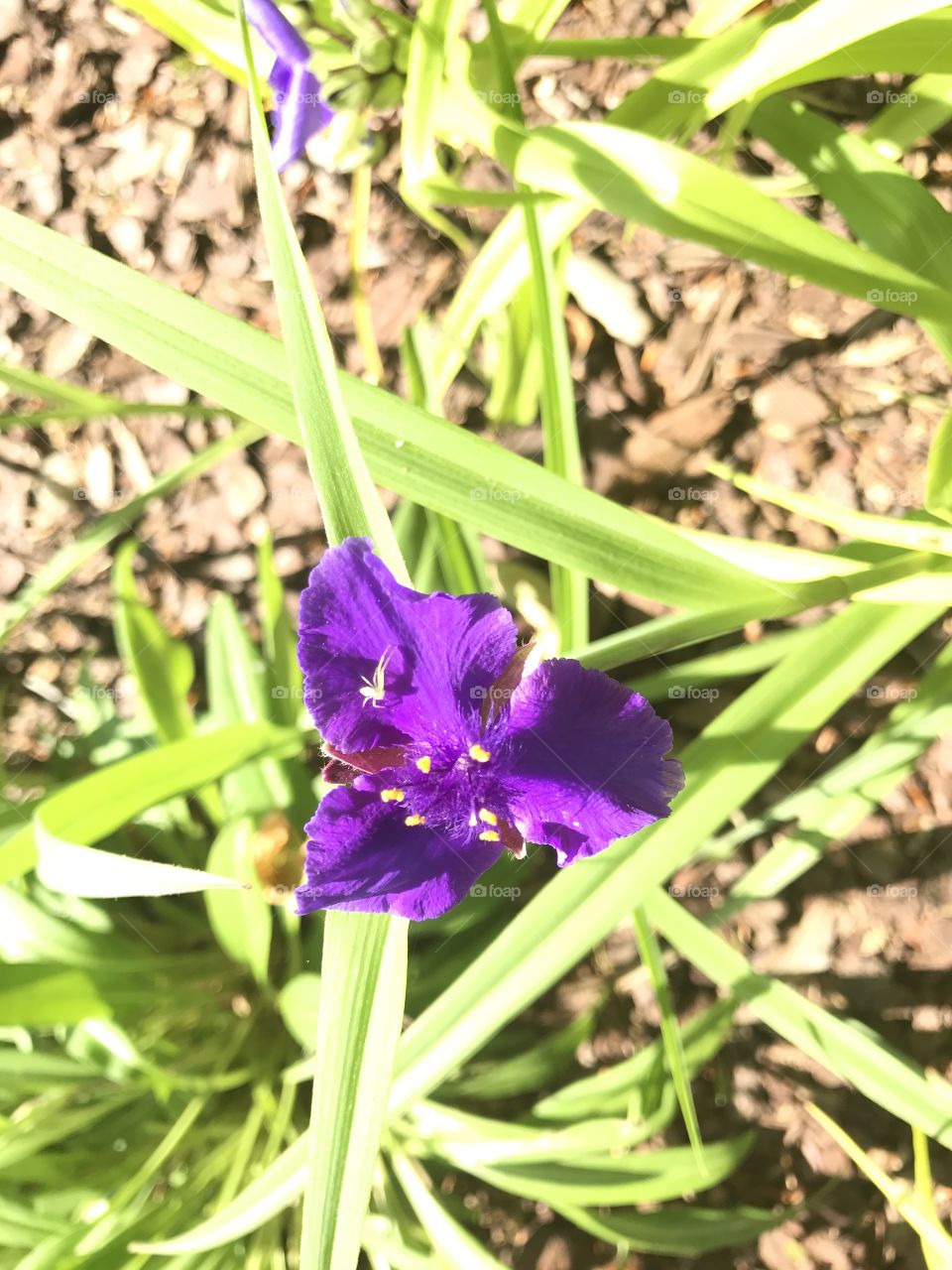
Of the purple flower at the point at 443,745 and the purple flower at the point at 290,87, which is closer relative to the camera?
the purple flower at the point at 443,745

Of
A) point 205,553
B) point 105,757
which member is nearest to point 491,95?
point 205,553

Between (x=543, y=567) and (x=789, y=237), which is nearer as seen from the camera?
(x=789, y=237)

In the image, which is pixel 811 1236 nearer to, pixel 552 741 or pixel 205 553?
pixel 552 741

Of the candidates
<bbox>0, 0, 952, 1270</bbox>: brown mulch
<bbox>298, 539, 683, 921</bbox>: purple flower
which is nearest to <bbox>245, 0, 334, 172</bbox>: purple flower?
<bbox>0, 0, 952, 1270</bbox>: brown mulch

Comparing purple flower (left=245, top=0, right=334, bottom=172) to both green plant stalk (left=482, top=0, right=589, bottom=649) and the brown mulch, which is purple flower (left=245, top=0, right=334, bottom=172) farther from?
the brown mulch

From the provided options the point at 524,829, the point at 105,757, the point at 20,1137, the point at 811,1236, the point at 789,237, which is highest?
the point at 789,237

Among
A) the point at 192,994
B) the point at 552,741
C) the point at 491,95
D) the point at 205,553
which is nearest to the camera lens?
the point at 552,741

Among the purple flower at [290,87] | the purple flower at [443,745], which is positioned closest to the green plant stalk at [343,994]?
the purple flower at [443,745]

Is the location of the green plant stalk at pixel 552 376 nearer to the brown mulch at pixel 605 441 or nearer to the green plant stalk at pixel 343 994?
the green plant stalk at pixel 343 994
